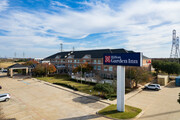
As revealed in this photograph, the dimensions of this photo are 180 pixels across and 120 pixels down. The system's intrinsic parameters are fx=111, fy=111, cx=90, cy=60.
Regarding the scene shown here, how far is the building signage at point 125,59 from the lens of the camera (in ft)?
41.6

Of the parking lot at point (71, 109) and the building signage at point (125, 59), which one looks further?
the parking lot at point (71, 109)

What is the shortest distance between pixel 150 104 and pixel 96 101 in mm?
8290

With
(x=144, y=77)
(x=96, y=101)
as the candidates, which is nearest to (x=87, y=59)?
(x=144, y=77)

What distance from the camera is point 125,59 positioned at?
13617 mm

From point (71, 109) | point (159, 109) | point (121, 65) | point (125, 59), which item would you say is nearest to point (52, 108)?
point (71, 109)

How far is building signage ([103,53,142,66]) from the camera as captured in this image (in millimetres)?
12679

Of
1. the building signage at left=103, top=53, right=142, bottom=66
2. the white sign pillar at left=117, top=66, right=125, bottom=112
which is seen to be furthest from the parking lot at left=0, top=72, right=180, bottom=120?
the building signage at left=103, top=53, right=142, bottom=66

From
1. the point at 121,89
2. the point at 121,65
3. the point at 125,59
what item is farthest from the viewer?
the point at 121,89

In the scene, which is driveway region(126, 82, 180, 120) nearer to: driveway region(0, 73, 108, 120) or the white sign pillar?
the white sign pillar

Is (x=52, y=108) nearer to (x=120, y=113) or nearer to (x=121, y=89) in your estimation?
(x=120, y=113)

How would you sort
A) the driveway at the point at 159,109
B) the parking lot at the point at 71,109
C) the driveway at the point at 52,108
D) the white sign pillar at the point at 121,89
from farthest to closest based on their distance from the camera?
the white sign pillar at the point at 121,89 → the driveway at the point at 52,108 → the parking lot at the point at 71,109 → the driveway at the point at 159,109

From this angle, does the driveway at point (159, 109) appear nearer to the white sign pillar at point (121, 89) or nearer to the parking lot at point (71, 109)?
the parking lot at point (71, 109)

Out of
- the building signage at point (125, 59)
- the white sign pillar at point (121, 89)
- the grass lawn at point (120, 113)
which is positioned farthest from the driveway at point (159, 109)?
the building signage at point (125, 59)

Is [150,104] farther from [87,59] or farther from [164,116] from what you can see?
[87,59]
